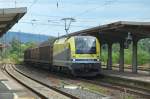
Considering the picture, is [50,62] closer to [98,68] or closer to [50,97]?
[98,68]

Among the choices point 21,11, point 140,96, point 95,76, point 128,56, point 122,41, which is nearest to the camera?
point 21,11

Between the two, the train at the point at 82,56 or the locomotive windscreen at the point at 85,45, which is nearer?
the train at the point at 82,56

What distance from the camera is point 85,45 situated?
1364 inches

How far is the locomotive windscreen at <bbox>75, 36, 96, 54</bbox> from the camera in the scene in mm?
34469

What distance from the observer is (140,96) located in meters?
21.4

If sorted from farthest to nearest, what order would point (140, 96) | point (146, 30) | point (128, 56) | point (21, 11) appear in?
point (128, 56) < point (146, 30) < point (140, 96) < point (21, 11)

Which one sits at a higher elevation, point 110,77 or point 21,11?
point 21,11

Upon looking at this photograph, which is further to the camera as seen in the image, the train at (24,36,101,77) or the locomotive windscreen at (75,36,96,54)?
the locomotive windscreen at (75,36,96,54)

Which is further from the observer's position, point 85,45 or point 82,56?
point 85,45

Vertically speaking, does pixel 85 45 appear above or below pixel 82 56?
above

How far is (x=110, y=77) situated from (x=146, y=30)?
170 inches

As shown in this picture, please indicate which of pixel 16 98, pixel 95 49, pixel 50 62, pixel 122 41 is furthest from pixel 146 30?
pixel 16 98

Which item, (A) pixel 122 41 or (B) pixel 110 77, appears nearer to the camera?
(B) pixel 110 77

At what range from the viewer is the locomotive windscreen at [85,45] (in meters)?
34.5
